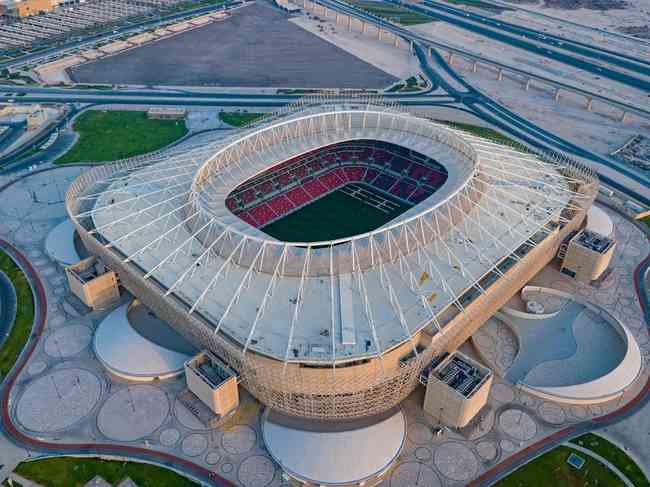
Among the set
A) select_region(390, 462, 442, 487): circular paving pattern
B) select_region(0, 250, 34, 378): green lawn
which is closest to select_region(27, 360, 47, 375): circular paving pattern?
select_region(0, 250, 34, 378): green lawn

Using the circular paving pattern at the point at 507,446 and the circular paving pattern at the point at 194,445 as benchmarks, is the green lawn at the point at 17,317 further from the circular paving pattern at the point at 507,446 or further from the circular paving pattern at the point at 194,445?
the circular paving pattern at the point at 507,446

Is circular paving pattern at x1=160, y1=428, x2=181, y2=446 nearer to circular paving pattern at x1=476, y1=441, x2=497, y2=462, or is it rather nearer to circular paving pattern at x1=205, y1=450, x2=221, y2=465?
circular paving pattern at x1=205, y1=450, x2=221, y2=465

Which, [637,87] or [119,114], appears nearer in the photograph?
[119,114]

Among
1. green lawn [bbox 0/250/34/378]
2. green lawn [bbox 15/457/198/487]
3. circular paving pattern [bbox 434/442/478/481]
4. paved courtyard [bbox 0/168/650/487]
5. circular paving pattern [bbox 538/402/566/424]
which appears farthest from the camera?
green lawn [bbox 0/250/34/378]

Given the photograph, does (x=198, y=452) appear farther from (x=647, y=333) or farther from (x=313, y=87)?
(x=313, y=87)

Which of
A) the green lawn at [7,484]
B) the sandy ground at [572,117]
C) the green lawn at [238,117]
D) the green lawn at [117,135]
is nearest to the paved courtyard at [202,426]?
the green lawn at [7,484]

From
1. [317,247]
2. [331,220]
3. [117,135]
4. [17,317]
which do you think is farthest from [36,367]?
[117,135]

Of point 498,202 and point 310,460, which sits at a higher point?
point 498,202

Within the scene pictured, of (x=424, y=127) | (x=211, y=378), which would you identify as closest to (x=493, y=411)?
(x=211, y=378)
